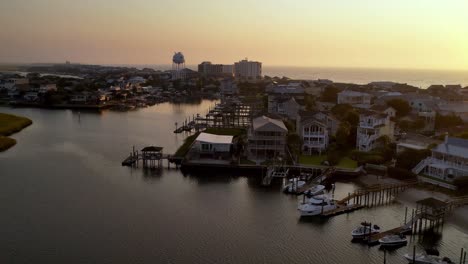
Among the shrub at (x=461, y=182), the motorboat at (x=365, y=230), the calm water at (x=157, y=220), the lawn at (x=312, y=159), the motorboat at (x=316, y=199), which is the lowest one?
the calm water at (x=157, y=220)

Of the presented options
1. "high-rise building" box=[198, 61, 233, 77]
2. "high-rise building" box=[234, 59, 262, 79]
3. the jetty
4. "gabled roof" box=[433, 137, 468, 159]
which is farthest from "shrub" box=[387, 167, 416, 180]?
"high-rise building" box=[198, 61, 233, 77]

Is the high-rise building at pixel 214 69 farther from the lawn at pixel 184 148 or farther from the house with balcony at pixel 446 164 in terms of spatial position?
the house with balcony at pixel 446 164

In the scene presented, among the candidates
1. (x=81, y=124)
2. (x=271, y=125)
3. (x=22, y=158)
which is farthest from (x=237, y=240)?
(x=81, y=124)

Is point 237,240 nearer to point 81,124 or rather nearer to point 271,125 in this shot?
point 271,125

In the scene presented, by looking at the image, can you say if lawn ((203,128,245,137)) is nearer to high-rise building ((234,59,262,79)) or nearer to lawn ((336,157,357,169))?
lawn ((336,157,357,169))

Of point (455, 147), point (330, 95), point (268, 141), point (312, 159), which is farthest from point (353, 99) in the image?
point (455, 147)

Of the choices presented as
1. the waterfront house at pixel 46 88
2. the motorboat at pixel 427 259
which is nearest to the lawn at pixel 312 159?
the motorboat at pixel 427 259

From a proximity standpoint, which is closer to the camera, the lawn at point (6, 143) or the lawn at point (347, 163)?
the lawn at point (347, 163)
